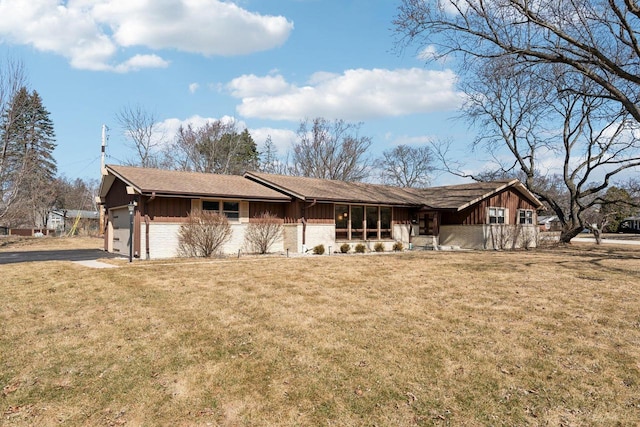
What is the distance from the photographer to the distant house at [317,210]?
16.1 m

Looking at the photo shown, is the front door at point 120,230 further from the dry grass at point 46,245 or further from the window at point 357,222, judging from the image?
the window at point 357,222

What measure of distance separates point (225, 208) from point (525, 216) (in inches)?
804

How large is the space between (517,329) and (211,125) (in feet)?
126

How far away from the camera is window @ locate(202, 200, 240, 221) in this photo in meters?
17.4

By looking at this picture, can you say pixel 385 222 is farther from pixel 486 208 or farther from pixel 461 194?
pixel 486 208

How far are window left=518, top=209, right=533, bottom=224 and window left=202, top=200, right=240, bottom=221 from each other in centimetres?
1894

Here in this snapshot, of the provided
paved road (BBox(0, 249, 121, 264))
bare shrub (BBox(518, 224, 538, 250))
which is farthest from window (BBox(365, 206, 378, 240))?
paved road (BBox(0, 249, 121, 264))

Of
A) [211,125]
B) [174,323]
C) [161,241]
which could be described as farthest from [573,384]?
[211,125]

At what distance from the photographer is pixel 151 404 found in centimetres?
474

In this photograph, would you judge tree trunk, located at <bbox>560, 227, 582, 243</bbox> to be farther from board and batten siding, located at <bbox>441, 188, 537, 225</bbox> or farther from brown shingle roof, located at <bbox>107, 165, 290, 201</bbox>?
brown shingle roof, located at <bbox>107, 165, 290, 201</bbox>

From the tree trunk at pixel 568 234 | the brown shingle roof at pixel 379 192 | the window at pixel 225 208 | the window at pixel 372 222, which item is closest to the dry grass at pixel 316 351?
the window at pixel 225 208

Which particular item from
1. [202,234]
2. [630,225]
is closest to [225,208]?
[202,234]

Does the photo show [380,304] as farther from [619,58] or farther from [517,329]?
[619,58]

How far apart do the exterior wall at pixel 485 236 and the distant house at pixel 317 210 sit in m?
0.06
